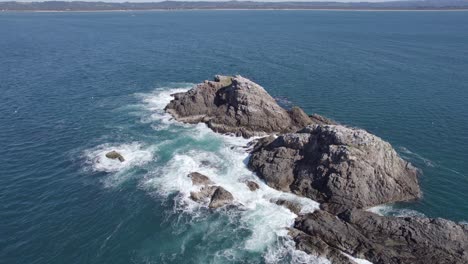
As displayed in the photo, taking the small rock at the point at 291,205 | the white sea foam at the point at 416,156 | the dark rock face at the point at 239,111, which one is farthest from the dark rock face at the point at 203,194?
the white sea foam at the point at 416,156

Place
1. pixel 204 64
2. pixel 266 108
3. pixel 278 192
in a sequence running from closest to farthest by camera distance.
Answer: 1. pixel 278 192
2. pixel 266 108
3. pixel 204 64

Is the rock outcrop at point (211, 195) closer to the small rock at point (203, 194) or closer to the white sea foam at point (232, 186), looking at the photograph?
the small rock at point (203, 194)

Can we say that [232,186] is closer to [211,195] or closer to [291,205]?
[211,195]

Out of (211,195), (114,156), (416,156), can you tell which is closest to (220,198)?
(211,195)

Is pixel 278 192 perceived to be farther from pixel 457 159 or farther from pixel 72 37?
pixel 72 37

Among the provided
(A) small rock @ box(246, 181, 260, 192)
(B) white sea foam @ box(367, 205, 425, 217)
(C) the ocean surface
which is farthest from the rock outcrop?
(B) white sea foam @ box(367, 205, 425, 217)

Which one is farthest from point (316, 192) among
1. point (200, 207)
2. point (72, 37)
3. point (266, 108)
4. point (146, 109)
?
point (72, 37)

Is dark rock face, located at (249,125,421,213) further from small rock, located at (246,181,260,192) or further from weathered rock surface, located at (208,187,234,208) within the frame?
weathered rock surface, located at (208,187,234,208)
